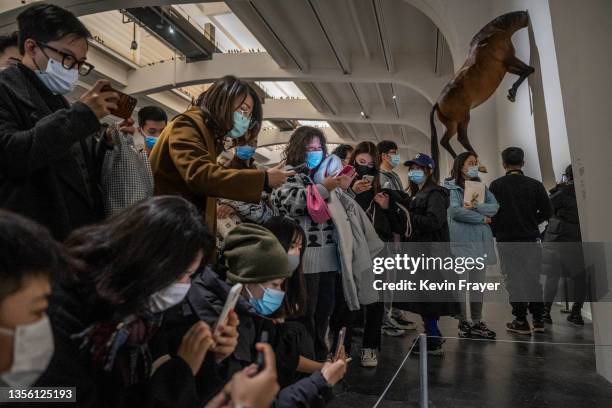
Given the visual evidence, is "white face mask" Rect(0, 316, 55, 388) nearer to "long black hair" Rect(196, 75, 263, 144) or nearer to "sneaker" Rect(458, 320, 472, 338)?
"long black hair" Rect(196, 75, 263, 144)

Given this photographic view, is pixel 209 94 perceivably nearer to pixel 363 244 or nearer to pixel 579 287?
pixel 363 244

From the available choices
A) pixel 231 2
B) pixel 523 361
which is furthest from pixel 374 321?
pixel 231 2

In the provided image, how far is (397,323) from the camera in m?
3.57

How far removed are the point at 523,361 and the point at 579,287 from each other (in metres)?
0.86

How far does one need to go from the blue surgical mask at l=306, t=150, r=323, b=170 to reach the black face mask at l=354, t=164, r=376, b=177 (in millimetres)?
549

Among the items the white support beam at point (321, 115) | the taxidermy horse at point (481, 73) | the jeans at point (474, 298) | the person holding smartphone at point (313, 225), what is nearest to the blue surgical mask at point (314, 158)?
the person holding smartphone at point (313, 225)

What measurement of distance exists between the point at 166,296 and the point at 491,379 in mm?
2014

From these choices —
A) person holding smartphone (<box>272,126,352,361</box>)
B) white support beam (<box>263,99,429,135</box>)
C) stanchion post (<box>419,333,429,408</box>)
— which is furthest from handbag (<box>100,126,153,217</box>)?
white support beam (<box>263,99,429,135</box>)

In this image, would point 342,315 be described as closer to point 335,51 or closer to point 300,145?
point 300,145

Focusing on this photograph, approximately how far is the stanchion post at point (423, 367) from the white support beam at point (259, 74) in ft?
21.4

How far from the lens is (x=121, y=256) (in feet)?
2.21

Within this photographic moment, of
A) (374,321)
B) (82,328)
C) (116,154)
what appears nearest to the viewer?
(82,328)

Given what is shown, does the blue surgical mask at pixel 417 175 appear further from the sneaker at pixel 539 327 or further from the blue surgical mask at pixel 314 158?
the sneaker at pixel 539 327

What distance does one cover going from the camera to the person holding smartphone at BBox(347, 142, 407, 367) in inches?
98.8
